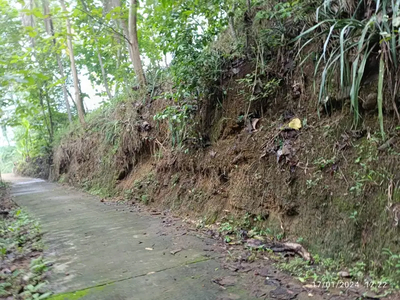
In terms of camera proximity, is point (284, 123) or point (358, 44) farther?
point (284, 123)

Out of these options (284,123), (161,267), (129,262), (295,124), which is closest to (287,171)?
(295,124)

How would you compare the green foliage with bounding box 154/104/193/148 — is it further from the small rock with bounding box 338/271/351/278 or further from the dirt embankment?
the small rock with bounding box 338/271/351/278

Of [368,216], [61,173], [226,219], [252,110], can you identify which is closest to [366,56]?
[368,216]

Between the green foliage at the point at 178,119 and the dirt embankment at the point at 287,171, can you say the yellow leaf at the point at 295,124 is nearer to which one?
the dirt embankment at the point at 287,171

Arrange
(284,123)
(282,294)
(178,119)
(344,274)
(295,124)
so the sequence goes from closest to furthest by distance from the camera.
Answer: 1. (282,294)
2. (344,274)
3. (295,124)
4. (284,123)
5. (178,119)

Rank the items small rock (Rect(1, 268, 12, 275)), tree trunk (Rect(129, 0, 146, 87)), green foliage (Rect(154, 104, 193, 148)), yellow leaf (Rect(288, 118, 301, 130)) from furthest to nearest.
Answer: tree trunk (Rect(129, 0, 146, 87)) → green foliage (Rect(154, 104, 193, 148)) → yellow leaf (Rect(288, 118, 301, 130)) → small rock (Rect(1, 268, 12, 275))

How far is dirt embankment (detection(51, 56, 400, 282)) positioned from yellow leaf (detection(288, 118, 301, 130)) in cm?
3

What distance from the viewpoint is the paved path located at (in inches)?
98.3

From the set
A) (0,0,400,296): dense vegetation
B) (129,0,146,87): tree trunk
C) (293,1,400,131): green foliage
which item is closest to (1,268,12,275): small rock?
(0,0,400,296): dense vegetation

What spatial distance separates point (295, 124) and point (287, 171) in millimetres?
598
